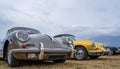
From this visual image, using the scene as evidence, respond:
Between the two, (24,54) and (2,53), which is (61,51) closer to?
(24,54)

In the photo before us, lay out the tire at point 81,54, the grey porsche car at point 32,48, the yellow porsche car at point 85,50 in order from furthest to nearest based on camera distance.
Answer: the yellow porsche car at point 85,50 → the tire at point 81,54 → the grey porsche car at point 32,48

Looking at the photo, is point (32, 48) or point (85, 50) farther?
point (85, 50)

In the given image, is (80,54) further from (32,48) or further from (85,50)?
(32,48)

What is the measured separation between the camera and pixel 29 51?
6762mm

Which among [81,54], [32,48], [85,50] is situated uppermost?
[32,48]

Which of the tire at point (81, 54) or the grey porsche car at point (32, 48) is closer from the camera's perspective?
the grey porsche car at point (32, 48)

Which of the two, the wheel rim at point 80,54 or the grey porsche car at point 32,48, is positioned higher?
the grey porsche car at point 32,48

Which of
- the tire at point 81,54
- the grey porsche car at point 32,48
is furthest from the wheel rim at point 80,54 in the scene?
the grey porsche car at point 32,48

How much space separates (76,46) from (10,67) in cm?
535

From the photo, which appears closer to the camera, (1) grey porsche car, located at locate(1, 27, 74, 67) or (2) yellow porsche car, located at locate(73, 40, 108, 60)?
(1) grey porsche car, located at locate(1, 27, 74, 67)

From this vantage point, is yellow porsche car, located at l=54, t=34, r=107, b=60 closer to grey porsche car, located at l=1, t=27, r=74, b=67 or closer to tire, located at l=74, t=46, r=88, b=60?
tire, located at l=74, t=46, r=88, b=60

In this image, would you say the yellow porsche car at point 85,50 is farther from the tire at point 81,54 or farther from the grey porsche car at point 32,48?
the grey porsche car at point 32,48

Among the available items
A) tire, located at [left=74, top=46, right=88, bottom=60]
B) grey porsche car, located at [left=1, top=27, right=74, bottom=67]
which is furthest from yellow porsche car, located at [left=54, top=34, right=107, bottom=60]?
grey porsche car, located at [left=1, top=27, right=74, bottom=67]

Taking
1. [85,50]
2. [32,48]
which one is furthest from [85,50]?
[32,48]
